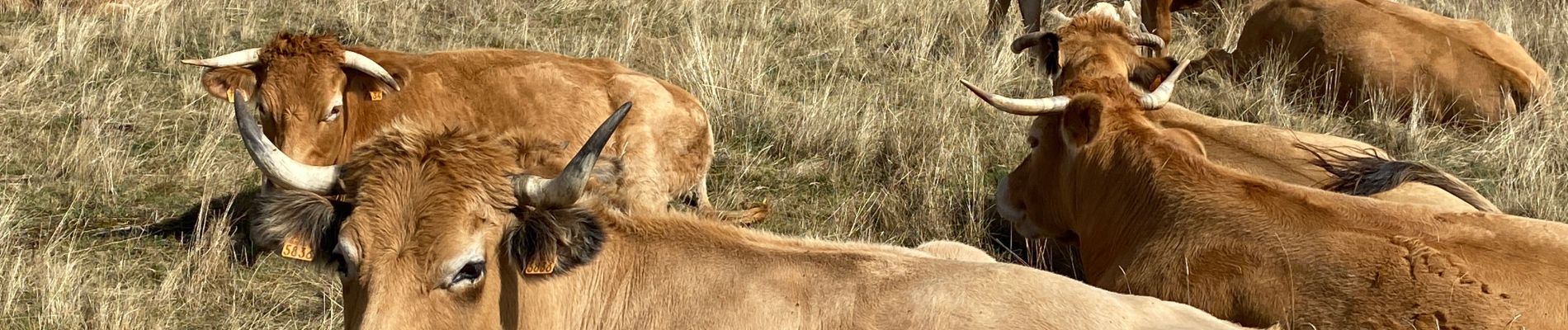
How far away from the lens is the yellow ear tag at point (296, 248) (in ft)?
13.9

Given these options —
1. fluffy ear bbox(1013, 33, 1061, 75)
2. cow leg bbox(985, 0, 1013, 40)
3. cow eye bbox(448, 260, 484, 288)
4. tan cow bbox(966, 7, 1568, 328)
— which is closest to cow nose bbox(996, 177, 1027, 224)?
tan cow bbox(966, 7, 1568, 328)

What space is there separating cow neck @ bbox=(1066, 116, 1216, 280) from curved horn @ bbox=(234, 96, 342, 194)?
332cm

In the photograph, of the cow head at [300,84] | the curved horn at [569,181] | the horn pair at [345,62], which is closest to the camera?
the curved horn at [569,181]

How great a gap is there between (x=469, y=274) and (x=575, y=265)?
1.16ft

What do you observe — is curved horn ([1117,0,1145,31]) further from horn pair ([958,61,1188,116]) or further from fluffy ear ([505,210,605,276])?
fluffy ear ([505,210,605,276])

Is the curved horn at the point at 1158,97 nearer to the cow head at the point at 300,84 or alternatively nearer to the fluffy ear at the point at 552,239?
the fluffy ear at the point at 552,239

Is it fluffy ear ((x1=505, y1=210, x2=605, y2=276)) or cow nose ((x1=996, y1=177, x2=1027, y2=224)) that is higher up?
fluffy ear ((x1=505, y1=210, x2=605, y2=276))

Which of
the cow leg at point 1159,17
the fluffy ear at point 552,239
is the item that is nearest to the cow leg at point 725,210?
the fluffy ear at point 552,239

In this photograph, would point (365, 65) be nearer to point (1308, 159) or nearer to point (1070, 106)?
point (1070, 106)

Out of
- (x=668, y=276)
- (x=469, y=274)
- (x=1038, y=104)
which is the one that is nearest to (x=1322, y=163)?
(x=1038, y=104)

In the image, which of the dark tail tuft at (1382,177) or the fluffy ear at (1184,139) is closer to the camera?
the fluffy ear at (1184,139)

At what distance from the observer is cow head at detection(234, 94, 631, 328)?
4047 mm

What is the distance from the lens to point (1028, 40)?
8859 mm

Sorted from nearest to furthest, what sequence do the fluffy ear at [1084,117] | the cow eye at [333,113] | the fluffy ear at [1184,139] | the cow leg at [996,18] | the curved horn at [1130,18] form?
the fluffy ear at [1184,139] → the fluffy ear at [1084,117] → the cow eye at [333,113] → the curved horn at [1130,18] → the cow leg at [996,18]
